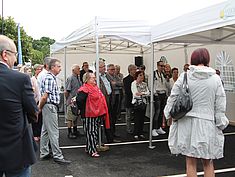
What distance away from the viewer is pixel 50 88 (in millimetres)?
4719

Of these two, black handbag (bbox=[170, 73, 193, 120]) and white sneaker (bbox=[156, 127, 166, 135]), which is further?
white sneaker (bbox=[156, 127, 166, 135])

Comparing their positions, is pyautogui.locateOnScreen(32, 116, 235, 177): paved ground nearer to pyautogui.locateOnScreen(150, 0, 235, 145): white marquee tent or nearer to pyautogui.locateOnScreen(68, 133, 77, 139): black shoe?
pyautogui.locateOnScreen(68, 133, 77, 139): black shoe

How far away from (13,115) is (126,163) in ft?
10.0

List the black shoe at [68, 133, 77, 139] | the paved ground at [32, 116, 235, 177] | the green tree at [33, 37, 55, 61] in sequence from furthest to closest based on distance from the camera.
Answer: the green tree at [33, 37, 55, 61]
the black shoe at [68, 133, 77, 139]
the paved ground at [32, 116, 235, 177]

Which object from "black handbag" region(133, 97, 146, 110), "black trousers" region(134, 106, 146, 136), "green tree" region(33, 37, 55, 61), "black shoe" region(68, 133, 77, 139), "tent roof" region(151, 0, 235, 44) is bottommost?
"black shoe" region(68, 133, 77, 139)

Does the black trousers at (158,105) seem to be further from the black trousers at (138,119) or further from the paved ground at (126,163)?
the paved ground at (126,163)

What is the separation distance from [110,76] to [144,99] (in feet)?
2.94

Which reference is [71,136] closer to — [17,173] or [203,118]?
[203,118]

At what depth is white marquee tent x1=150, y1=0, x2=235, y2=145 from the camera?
12.4 feet

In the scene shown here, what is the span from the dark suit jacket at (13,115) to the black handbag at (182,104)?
1.58 metres

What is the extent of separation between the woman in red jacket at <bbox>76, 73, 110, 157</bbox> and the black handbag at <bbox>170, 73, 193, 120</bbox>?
2.14 m

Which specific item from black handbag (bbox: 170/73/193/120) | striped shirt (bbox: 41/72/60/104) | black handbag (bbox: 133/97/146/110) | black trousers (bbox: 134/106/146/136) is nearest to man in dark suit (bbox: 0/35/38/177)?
black handbag (bbox: 170/73/193/120)

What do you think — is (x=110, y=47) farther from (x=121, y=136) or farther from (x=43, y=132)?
(x=43, y=132)

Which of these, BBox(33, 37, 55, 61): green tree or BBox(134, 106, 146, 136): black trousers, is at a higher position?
BBox(33, 37, 55, 61): green tree
